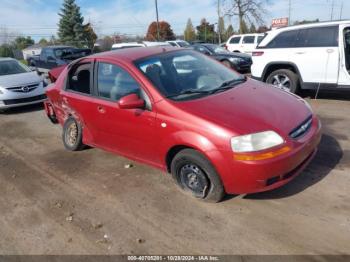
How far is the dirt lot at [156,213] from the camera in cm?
320

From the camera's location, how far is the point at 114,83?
15.0ft

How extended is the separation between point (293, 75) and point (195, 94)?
4774 millimetres

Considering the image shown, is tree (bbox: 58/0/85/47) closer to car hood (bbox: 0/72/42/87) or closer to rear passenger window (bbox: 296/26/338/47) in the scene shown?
car hood (bbox: 0/72/42/87)

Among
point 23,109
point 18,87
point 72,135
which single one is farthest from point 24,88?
point 72,135

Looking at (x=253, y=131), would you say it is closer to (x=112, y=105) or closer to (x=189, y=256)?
(x=189, y=256)

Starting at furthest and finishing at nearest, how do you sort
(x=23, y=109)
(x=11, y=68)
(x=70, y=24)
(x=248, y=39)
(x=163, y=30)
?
(x=163, y=30) < (x=70, y=24) < (x=248, y=39) < (x=11, y=68) < (x=23, y=109)

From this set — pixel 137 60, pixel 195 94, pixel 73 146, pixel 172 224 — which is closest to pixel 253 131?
pixel 195 94

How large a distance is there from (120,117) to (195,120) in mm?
1203

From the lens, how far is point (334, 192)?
3824 millimetres

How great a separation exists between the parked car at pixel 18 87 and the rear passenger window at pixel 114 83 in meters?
5.53

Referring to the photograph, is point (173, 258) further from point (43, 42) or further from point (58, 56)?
point (43, 42)

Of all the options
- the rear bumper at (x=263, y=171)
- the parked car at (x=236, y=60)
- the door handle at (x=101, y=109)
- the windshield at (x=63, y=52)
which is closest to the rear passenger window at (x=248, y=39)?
the parked car at (x=236, y=60)

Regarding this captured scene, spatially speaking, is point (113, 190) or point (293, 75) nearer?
point (113, 190)

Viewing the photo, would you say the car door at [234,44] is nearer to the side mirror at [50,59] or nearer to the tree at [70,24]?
the side mirror at [50,59]
